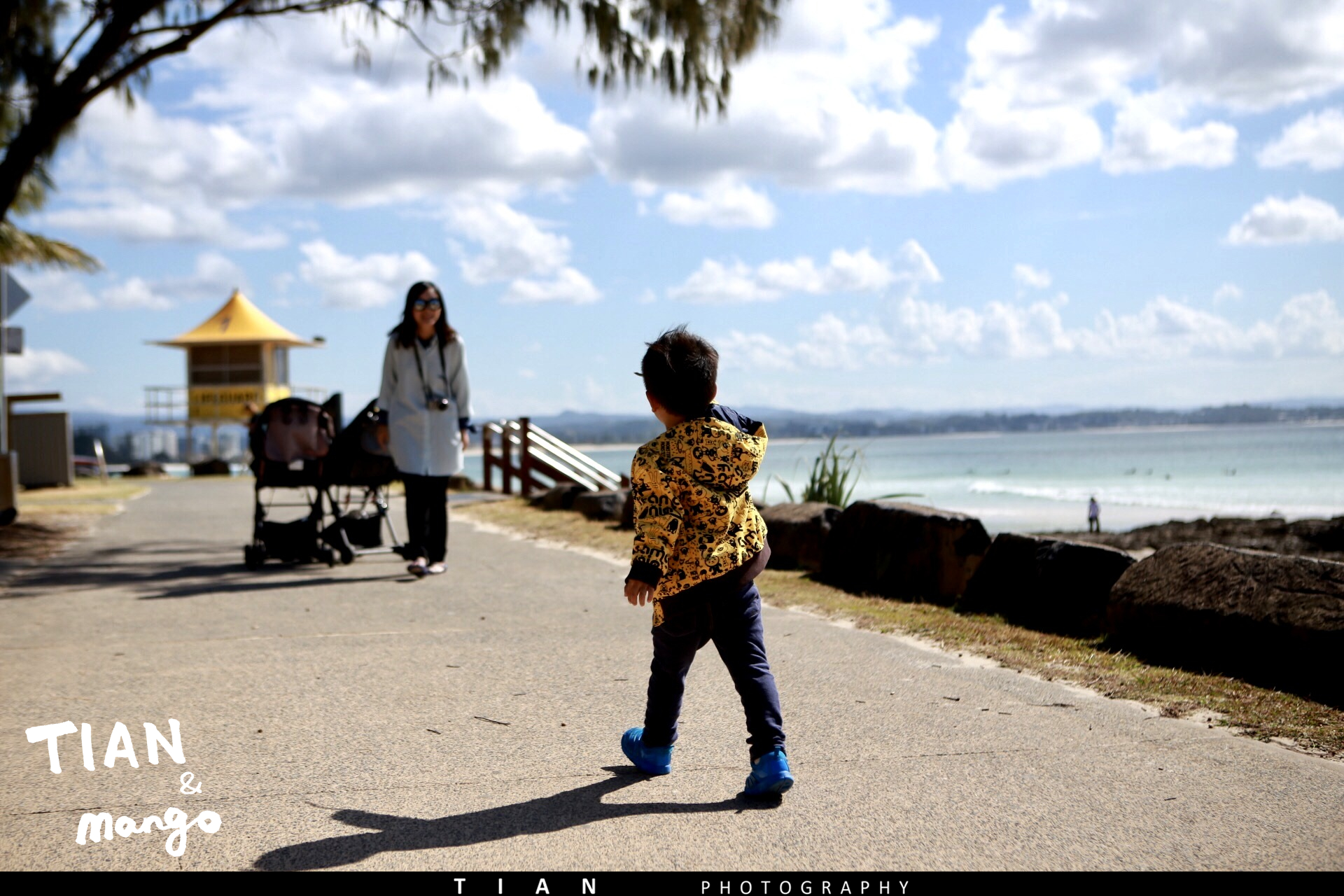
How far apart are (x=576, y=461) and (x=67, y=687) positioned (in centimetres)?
1278

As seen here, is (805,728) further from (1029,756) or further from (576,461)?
(576,461)

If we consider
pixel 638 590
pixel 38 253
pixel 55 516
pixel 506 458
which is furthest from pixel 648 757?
pixel 38 253

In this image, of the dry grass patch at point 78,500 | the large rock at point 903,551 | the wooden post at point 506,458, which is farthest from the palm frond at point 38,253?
the large rock at point 903,551

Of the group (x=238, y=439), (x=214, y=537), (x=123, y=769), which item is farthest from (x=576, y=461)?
(x=238, y=439)

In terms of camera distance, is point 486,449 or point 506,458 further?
point 486,449

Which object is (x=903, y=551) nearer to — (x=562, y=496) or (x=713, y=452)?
(x=713, y=452)

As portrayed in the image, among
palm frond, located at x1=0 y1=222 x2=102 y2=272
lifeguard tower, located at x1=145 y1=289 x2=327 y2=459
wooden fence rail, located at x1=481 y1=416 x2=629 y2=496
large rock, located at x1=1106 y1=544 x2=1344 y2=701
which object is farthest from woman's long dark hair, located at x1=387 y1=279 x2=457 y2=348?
lifeguard tower, located at x1=145 y1=289 x2=327 y2=459

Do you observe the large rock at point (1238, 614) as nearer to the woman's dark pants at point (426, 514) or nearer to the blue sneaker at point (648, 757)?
the blue sneaker at point (648, 757)

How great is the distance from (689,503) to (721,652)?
485 millimetres

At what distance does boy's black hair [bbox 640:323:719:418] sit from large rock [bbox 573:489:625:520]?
895cm

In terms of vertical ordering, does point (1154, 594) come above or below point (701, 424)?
below

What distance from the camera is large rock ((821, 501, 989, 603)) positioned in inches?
285

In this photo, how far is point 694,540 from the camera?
Result: 11.6 ft

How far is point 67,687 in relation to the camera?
16.4 feet
